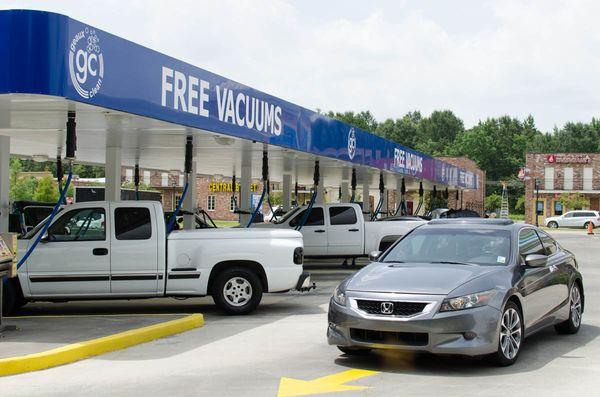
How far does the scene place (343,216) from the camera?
826 inches

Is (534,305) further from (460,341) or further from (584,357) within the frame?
(460,341)

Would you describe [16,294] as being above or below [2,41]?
below

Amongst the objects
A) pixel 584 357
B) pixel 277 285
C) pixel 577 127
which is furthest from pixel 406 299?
pixel 577 127

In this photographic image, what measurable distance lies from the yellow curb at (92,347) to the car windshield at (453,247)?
3.15 meters

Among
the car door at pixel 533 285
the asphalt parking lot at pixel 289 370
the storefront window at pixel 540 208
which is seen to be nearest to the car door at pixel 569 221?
the storefront window at pixel 540 208

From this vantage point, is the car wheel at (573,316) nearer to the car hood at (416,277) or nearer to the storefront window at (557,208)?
the car hood at (416,277)

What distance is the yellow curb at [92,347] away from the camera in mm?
8281

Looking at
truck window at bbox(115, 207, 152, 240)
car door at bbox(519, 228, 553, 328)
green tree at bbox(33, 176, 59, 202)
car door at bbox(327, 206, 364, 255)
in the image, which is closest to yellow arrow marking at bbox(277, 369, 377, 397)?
car door at bbox(519, 228, 553, 328)

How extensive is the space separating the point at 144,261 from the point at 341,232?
942 cm

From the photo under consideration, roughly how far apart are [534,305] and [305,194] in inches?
2551

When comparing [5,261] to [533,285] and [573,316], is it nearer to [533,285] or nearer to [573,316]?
[533,285]

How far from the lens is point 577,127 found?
126 meters

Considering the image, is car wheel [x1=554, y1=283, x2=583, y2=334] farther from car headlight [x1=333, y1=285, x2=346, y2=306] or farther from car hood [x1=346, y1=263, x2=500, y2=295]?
car headlight [x1=333, y1=285, x2=346, y2=306]

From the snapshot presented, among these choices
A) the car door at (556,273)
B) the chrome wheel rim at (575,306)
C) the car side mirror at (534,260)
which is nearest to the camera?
the car side mirror at (534,260)
